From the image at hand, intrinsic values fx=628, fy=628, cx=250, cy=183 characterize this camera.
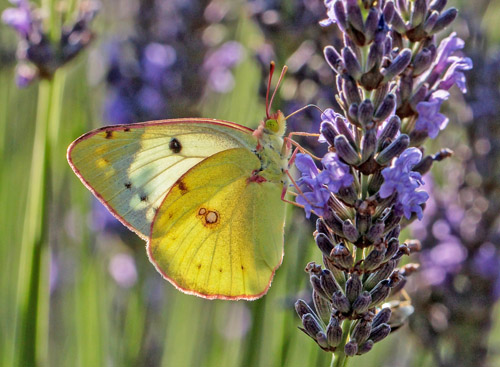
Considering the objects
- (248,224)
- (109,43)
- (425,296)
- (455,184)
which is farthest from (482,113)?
(109,43)

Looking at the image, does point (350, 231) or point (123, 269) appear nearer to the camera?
point (350, 231)

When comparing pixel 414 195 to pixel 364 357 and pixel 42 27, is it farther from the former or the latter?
pixel 364 357

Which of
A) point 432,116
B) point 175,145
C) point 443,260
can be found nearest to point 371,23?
point 432,116

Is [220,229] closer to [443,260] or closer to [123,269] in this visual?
[443,260]

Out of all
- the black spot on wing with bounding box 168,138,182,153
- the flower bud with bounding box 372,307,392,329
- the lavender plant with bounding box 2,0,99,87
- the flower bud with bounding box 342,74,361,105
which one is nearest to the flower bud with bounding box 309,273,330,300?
the flower bud with bounding box 372,307,392,329

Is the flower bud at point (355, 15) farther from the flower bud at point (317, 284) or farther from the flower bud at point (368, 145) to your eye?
the flower bud at point (317, 284)

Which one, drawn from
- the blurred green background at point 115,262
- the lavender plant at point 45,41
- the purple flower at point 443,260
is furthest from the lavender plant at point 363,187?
the purple flower at point 443,260
